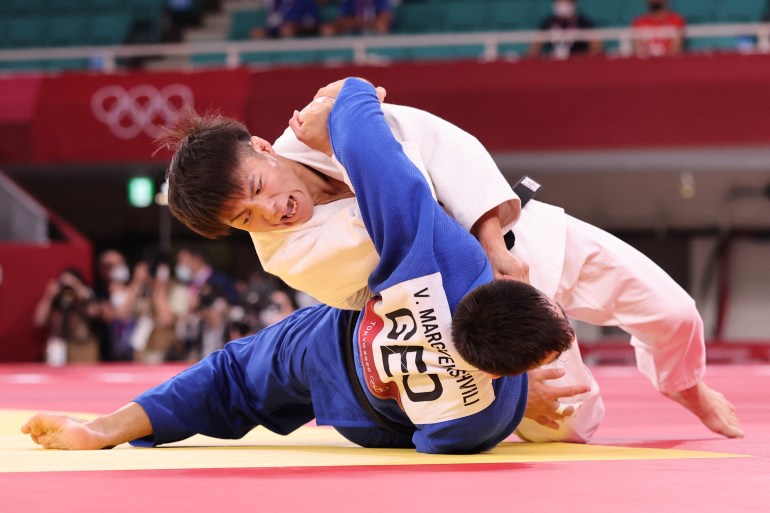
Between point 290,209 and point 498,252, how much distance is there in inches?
17.6

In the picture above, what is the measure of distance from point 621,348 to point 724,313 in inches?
90.1

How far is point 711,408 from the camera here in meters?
2.92

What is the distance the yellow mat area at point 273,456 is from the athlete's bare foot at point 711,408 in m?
0.43

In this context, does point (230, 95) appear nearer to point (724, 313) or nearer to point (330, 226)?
point (724, 313)

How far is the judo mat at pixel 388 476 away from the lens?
155cm

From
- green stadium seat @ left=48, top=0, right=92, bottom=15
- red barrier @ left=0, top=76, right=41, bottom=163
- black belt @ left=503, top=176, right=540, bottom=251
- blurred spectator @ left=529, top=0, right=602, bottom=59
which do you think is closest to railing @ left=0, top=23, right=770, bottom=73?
blurred spectator @ left=529, top=0, right=602, bottom=59

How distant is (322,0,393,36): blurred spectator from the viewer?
10.6m

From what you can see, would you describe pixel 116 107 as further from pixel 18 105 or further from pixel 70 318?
pixel 70 318

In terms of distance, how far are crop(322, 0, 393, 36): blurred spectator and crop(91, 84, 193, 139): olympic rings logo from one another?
1729 mm

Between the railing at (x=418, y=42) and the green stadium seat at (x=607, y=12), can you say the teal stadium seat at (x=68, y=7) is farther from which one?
the green stadium seat at (x=607, y=12)

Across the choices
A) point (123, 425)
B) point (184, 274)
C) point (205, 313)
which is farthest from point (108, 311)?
point (123, 425)

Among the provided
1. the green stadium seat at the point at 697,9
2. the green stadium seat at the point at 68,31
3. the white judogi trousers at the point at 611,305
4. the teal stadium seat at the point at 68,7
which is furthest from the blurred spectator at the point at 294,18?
the white judogi trousers at the point at 611,305

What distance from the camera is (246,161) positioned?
2.33 metres

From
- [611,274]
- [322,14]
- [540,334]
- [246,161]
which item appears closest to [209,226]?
[246,161]
